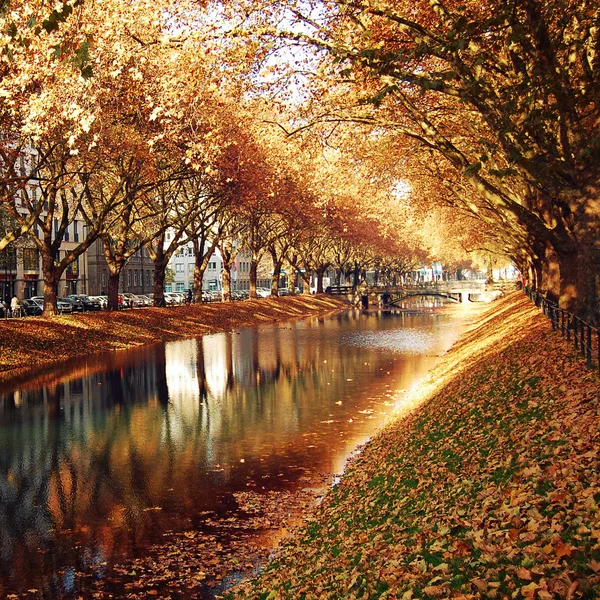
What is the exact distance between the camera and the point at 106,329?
42875 millimetres

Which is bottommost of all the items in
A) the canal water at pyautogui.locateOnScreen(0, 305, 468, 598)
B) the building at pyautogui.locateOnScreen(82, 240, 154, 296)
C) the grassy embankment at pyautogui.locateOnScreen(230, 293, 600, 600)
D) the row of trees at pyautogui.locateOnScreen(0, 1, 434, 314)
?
the canal water at pyautogui.locateOnScreen(0, 305, 468, 598)

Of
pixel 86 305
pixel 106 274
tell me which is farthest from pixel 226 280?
pixel 106 274

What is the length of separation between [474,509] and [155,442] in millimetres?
11030

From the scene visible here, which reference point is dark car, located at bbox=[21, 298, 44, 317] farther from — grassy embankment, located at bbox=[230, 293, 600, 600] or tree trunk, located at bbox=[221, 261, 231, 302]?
grassy embankment, located at bbox=[230, 293, 600, 600]

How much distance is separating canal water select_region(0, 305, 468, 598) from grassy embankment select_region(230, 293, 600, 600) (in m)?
1.76

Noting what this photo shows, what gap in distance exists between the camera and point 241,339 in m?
48.2

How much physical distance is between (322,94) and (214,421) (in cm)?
925

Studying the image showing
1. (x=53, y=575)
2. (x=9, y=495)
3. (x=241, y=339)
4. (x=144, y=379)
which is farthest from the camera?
(x=241, y=339)

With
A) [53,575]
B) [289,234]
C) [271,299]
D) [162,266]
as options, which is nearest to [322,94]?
[53,575]

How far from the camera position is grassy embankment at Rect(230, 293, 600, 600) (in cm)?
640

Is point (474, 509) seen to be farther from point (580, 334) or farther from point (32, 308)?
point (32, 308)

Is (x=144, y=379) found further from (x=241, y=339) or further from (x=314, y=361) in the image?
(x=241, y=339)

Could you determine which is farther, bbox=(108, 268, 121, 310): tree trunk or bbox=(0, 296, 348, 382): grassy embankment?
bbox=(108, 268, 121, 310): tree trunk

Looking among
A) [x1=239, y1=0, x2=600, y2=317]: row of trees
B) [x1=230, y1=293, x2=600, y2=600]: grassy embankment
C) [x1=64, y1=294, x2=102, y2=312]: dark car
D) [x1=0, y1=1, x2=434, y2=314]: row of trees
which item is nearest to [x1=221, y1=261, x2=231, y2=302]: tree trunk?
[x1=0, y1=1, x2=434, y2=314]: row of trees
